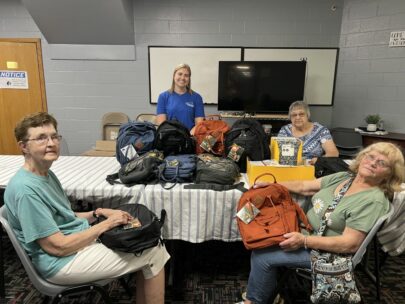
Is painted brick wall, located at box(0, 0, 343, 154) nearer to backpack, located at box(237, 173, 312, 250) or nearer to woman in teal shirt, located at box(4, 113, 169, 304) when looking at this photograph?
backpack, located at box(237, 173, 312, 250)

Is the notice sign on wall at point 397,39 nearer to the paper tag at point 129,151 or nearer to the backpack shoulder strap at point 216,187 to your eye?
the backpack shoulder strap at point 216,187

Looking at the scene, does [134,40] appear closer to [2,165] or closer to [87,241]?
[2,165]

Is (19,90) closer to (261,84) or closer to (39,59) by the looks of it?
(39,59)

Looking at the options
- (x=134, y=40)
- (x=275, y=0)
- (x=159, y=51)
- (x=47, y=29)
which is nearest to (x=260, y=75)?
→ (x=275, y=0)

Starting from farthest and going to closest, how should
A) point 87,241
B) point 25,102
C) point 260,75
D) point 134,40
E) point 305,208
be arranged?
1. point 25,102
2. point 134,40
3. point 260,75
4. point 305,208
5. point 87,241

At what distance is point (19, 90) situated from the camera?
Result: 14.2 ft

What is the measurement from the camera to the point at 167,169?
1806 millimetres

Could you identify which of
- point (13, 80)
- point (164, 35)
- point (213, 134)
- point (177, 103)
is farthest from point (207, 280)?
point (13, 80)

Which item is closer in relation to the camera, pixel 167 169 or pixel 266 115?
pixel 167 169

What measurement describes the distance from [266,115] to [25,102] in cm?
365

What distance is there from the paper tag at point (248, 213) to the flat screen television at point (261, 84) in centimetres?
249

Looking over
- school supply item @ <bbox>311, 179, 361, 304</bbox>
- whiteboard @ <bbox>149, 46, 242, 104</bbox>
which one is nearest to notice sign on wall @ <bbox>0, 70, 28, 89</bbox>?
whiteboard @ <bbox>149, 46, 242, 104</bbox>

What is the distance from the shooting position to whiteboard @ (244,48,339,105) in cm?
400

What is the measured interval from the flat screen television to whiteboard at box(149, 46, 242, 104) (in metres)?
0.41
